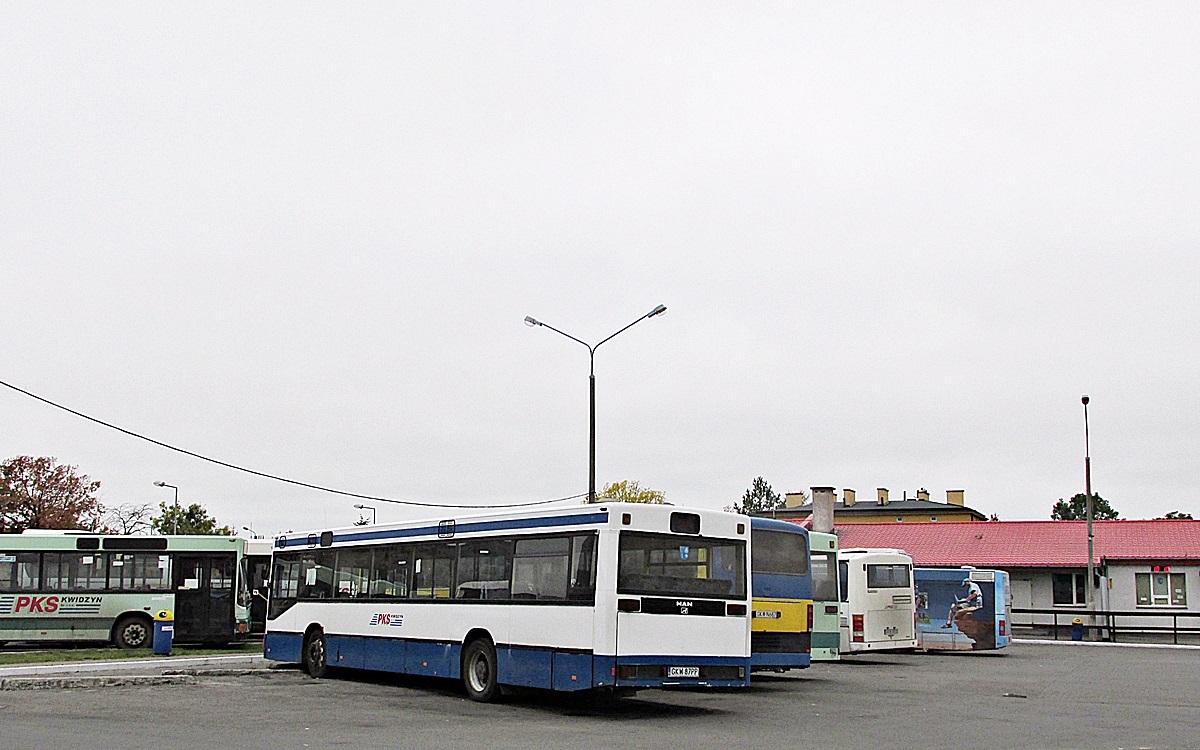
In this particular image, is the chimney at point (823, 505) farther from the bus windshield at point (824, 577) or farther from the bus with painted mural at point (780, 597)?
the bus with painted mural at point (780, 597)

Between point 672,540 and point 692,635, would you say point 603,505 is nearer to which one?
point 672,540

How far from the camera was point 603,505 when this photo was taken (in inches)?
631

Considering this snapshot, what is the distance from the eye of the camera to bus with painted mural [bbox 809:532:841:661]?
24672mm

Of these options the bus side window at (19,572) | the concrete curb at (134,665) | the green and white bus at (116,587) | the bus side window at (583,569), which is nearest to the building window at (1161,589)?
the green and white bus at (116,587)

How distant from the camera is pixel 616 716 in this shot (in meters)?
16.1

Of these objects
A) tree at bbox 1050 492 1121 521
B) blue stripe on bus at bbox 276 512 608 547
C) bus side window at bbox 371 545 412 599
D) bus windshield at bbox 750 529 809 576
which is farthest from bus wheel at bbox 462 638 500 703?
tree at bbox 1050 492 1121 521

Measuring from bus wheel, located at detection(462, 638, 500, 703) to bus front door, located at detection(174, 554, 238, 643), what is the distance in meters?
13.3

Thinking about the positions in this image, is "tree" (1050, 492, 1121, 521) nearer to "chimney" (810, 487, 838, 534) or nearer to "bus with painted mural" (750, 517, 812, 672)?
"chimney" (810, 487, 838, 534)

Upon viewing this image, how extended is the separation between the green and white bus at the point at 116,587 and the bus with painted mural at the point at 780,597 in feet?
46.7

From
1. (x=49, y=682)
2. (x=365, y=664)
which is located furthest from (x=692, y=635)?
(x=49, y=682)

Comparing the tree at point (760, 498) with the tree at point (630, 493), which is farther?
the tree at point (760, 498)

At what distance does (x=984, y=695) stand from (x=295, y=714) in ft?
36.0

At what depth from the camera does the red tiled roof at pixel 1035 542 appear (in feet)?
170

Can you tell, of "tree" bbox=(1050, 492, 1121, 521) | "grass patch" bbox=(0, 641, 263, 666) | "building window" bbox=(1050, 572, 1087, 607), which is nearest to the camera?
"grass patch" bbox=(0, 641, 263, 666)
